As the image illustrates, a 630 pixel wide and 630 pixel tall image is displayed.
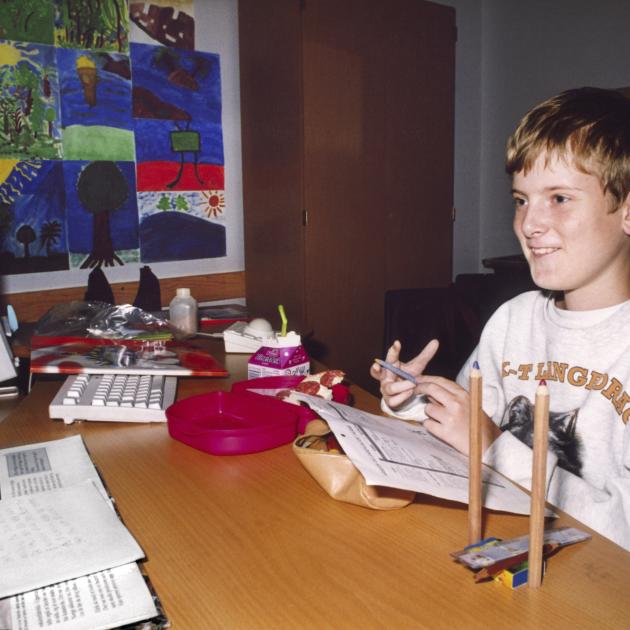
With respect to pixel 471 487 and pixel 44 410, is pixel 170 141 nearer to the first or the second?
pixel 44 410

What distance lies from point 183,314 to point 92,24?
4.26ft

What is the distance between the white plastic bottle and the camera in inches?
70.9

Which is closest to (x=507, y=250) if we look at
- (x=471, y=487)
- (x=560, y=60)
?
(x=560, y=60)

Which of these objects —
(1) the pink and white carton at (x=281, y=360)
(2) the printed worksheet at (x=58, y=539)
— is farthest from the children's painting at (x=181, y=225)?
(2) the printed worksheet at (x=58, y=539)

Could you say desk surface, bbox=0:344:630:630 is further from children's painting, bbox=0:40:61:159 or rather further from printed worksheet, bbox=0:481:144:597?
children's painting, bbox=0:40:61:159

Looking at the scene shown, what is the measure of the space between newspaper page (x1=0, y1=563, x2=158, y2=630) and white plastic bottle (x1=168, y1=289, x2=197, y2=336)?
116cm

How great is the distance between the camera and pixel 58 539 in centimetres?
72

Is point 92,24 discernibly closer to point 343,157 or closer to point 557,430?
point 343,157

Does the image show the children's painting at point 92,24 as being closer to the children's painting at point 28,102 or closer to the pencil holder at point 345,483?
the children's painting at point 28,102

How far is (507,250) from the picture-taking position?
367 centimetres

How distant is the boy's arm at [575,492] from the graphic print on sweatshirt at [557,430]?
17 cm

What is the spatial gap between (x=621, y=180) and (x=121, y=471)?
Result: 0.94m

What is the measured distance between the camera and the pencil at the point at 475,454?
2.06ft

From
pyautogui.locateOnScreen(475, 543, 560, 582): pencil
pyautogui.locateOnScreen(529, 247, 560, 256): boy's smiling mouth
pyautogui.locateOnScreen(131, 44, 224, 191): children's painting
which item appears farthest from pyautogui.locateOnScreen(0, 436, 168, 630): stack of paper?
pyautogui.locateOnScreen(131, 44, 224, 191): children's painting
